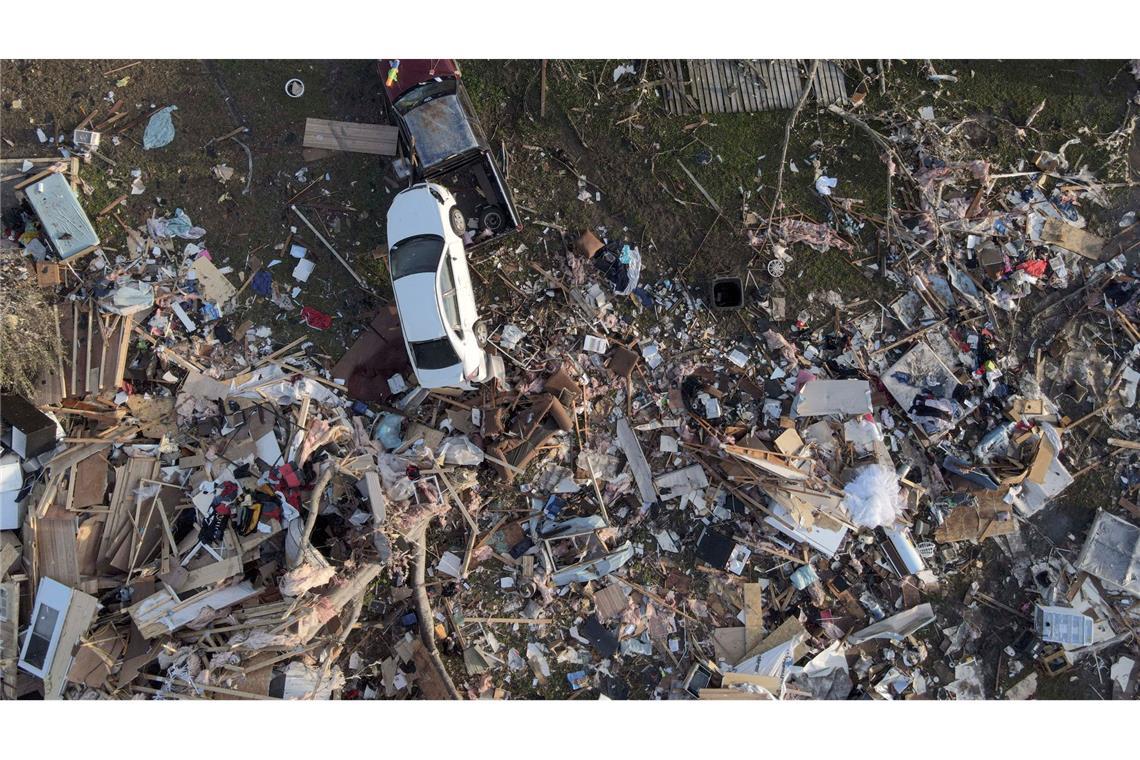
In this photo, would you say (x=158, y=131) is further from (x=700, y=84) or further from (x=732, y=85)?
(x=732, y=85)

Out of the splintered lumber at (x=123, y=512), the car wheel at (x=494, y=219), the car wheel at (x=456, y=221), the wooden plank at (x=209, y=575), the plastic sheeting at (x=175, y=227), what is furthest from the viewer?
the plastic sheeting at (x=175, y=227)

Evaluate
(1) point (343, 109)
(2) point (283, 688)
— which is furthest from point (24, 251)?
(2) point (283, 688)

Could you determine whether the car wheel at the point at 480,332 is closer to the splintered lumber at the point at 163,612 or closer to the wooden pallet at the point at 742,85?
the wooden pallet at the point at 742,85

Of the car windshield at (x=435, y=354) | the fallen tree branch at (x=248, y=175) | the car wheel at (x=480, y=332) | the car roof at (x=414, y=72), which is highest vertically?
the car roof at (x=414, y=72)

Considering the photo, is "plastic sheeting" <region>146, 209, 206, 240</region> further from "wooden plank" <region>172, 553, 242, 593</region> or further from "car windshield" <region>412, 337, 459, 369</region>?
"wooden plank" <region>172, 553, 242, 593</region>

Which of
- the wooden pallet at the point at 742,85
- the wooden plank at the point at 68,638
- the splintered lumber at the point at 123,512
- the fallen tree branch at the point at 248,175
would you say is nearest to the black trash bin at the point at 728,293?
the wooden pallet at the point at 742,85

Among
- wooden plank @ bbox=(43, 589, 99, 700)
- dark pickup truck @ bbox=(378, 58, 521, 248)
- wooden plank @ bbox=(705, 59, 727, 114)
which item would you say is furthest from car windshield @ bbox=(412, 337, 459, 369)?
wooden plank @ bbox=(705, 59, 727, 114)

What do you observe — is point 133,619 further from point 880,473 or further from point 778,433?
point 880,473

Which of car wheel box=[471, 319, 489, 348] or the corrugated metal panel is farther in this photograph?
the corrugated metal panel
